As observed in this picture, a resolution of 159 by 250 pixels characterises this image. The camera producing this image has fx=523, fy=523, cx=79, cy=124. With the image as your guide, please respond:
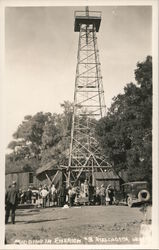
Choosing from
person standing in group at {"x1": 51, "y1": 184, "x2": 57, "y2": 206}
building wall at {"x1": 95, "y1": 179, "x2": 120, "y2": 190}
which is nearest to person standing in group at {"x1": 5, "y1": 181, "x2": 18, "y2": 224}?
person standing in group at {"x1": 51, "y1": 184, "x2": 57, "y2": 206}

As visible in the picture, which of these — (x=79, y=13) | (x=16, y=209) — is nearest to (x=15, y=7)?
(x=79, y=13)

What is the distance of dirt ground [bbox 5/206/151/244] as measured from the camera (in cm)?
831

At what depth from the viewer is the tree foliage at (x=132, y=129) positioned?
858 cm

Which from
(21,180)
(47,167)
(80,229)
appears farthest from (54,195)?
(80,229)

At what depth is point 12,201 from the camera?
28.5ft

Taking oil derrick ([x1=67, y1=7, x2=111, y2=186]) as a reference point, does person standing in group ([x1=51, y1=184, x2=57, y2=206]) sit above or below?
below

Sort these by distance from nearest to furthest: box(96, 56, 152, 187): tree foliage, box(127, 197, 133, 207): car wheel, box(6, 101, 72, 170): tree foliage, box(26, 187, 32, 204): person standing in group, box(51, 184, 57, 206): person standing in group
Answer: box(96, 56, 152, 187): tree foliage → box(6, 101, 72, 170): tree foliage → box(127, 197, 133, 207): car wheel → box(26, 187, 32, 204): person standing in group → box(51, 184, 57, 206): person standing in group

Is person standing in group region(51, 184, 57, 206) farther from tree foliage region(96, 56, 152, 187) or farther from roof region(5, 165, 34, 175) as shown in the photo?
tree foliage region(96, 56, 152, 187)

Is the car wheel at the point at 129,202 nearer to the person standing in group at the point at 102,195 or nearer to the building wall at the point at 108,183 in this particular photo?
the building wall at the point at 108,183

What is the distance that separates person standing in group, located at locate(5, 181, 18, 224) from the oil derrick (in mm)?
1262

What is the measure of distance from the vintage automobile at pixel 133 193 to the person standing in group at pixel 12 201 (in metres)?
1.91

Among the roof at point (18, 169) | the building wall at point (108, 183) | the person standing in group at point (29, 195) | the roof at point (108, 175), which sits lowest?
the person standing in group at point (29, 195)

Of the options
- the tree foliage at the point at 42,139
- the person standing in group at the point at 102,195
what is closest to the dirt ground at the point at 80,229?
the person standing in group at the point at 102,195

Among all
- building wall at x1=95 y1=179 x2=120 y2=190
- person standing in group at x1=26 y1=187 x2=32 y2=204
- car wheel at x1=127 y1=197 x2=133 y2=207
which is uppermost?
building wall at x1=95 y1=179 x2=120 y2=190
